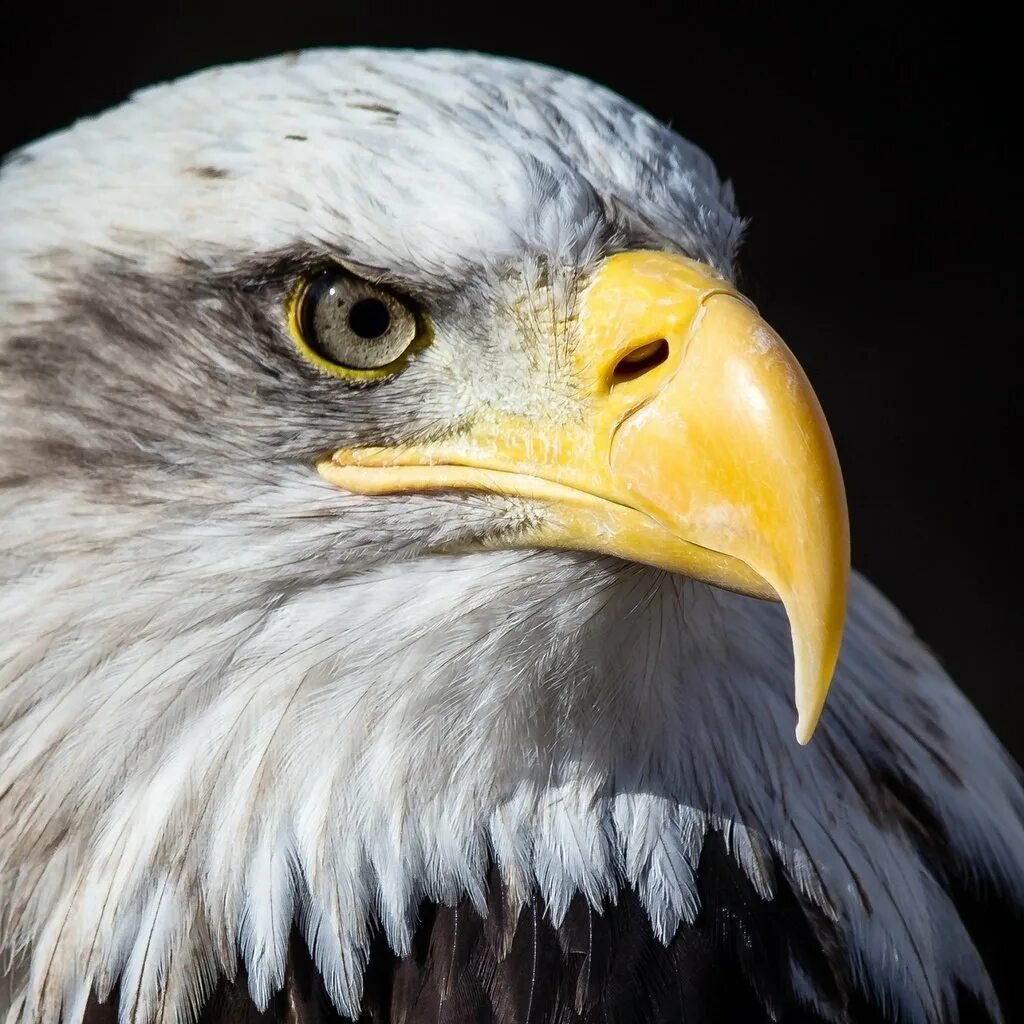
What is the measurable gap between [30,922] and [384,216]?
0.78 metres

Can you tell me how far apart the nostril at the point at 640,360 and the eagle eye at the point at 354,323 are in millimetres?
204

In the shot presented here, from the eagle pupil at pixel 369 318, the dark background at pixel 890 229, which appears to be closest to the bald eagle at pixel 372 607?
the eagle pupil at pixel 369 318

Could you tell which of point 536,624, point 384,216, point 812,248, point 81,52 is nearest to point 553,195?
point 384,216

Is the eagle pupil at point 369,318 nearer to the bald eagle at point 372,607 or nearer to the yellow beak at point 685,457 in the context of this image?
the bald eagle at point 372,607

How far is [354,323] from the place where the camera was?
137cm

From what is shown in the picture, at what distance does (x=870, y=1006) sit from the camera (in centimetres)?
148

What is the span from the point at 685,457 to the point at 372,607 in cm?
36

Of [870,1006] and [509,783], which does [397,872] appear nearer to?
[509,783]

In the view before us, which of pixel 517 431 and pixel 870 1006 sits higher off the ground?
pixel 517 431

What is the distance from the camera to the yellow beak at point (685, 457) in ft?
3.95

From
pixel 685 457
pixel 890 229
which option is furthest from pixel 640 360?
pixel 890 229

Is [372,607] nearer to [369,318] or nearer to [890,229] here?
[369,318]

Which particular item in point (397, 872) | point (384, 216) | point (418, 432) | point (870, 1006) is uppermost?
point (384, 216)

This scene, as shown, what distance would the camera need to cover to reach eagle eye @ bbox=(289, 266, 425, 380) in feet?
4.49
